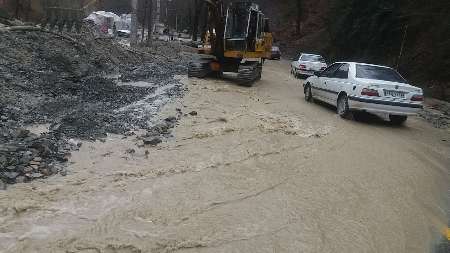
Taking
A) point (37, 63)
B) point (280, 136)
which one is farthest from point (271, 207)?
point (37, 63)

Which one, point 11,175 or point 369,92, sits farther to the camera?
point 369,92

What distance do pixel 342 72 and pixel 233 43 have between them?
23.6 ft

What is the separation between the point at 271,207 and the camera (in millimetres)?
6727

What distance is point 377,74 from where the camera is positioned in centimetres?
1301

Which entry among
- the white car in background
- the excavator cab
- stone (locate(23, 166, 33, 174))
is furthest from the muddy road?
the white car in background

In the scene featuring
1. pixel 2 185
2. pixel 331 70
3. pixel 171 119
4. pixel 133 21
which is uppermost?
pixel 133 21

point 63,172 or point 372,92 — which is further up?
point 372,92

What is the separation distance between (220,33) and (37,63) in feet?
24.4

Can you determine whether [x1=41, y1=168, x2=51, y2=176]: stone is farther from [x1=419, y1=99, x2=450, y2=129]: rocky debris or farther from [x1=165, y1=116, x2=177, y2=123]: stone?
[x1=419, y1=99, x2=450, y2=129]: rocky debris

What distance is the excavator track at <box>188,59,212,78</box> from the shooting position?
20.5m

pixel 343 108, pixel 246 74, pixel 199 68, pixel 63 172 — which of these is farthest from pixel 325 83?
pixel 63 172

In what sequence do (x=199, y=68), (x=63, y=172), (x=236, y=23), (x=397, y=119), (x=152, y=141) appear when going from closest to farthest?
(x=63, y=172), (x=152, y=141), (x=397, y=119), (x=236, y=23), (x=199, y=68)

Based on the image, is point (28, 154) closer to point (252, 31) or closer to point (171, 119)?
point (171, 119)

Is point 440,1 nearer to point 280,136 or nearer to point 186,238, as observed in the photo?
point 280,136
